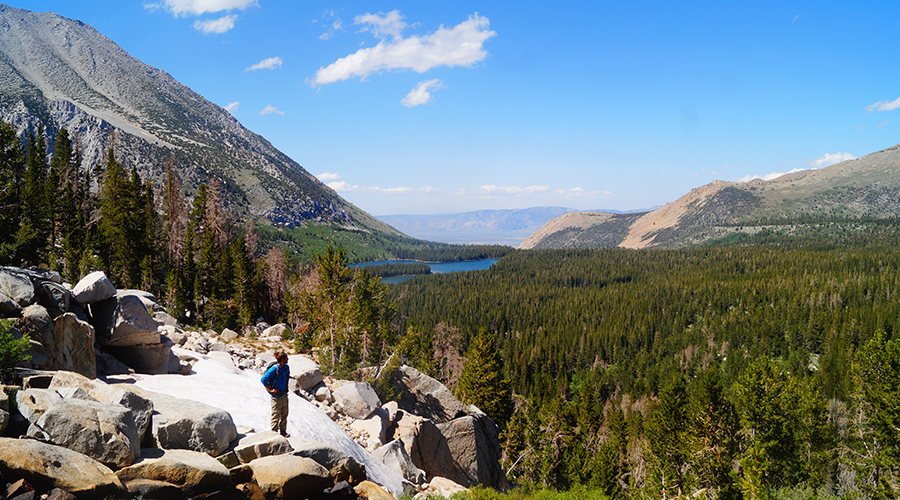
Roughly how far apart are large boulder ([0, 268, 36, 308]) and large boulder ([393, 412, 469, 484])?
61.1 feet

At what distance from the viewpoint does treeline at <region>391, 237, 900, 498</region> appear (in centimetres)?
3491

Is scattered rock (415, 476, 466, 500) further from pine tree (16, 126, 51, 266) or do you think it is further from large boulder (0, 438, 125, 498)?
pine tree (16, 126, 51, 266)

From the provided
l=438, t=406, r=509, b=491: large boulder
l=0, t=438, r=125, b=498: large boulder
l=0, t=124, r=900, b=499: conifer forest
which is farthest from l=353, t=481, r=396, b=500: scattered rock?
l=438, t=406, r=509, b=491: large boulder

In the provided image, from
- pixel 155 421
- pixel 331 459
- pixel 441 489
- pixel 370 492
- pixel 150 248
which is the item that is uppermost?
pixel 150 248

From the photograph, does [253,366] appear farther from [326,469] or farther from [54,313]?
[326,469]

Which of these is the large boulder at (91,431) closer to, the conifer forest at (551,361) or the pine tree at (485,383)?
A: the conifer forest at (551,361)

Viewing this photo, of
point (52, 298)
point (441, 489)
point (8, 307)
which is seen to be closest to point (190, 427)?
point (8, 307)

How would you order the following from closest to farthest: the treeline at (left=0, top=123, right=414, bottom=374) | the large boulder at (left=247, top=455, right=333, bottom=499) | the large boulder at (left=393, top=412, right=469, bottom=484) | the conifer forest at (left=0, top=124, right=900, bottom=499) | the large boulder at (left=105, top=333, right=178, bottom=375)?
the large boulder at (left=247, top=455, right=333, bottom=499), the large boulder at (left=105, top=333, right=178, bottom=375), the large boulder at (left=393, top=412, right=469, bottom=484), the conifer forest at (left=0, top=124, right=900, bottom=499), the treeline at (left=0, top=123, right=414, bottom=374)

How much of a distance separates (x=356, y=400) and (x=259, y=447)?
12654 mm

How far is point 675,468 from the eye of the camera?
128ft

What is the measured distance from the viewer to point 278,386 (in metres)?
15.4

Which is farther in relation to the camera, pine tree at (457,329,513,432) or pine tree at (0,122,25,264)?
pine tree at (457,329,513,432)

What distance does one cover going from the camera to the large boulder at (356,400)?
1007 inches

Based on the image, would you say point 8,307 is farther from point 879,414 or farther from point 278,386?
point 879,414
